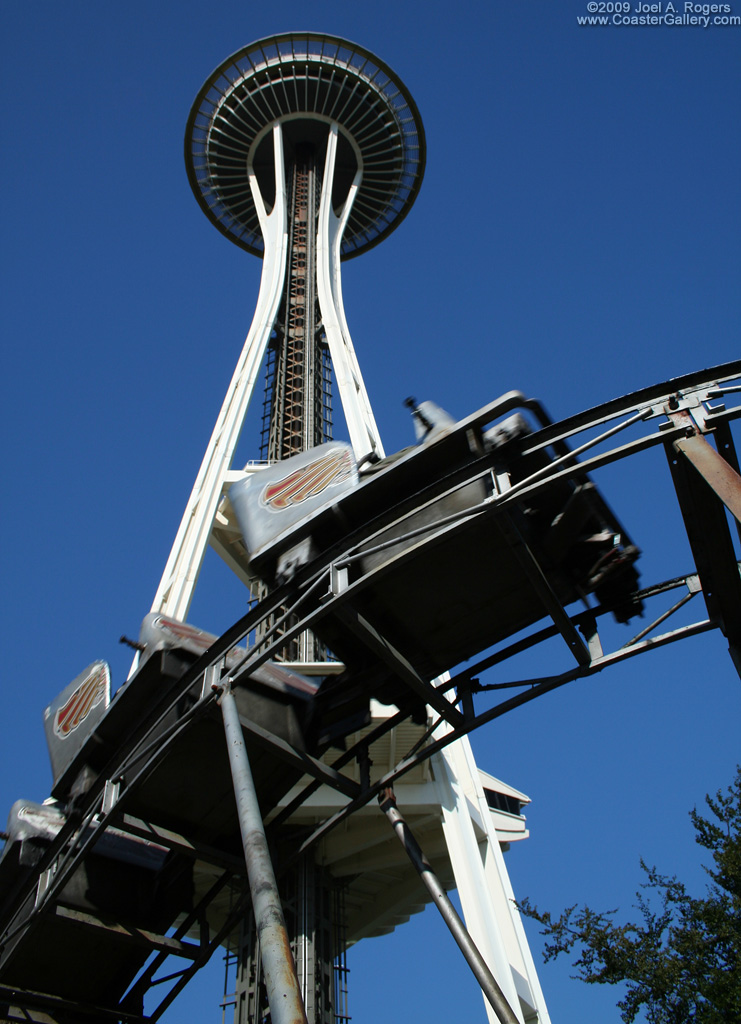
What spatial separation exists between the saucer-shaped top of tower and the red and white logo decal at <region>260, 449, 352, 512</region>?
77.9ft

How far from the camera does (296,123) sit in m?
30.8

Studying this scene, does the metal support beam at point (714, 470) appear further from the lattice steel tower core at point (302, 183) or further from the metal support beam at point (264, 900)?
the lattice steel tower core at point (302, 183)

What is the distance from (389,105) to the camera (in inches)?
1227

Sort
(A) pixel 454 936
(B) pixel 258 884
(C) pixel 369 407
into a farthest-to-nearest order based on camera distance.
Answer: (C) pixel 369 407 → (A) pixel 454 936 → (B) pixel 258 884

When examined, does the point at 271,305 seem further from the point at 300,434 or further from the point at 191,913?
the point at 191,913

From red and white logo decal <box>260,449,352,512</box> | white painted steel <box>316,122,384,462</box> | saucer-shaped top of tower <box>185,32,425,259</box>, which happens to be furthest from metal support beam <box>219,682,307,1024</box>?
saucer-shaped top of tower <box>185,32,425,259</box>

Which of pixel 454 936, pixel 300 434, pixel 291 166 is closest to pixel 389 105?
pixel 291 166

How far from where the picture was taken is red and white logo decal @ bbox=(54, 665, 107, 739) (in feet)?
35.5

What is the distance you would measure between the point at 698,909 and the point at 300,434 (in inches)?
530

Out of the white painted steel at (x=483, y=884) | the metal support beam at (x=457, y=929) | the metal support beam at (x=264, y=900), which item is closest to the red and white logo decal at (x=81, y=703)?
the metal support beam at (x=264, y=900)

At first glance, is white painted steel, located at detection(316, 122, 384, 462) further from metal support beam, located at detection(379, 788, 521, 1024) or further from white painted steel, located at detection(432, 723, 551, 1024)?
metal support beam, located at detection(379, 788, 521, 1024)

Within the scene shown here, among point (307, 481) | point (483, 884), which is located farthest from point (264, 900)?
point (483, 884)

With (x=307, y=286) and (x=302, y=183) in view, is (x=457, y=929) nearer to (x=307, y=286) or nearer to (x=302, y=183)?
(x=307, y=286)

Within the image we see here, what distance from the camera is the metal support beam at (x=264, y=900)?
5.56 m
